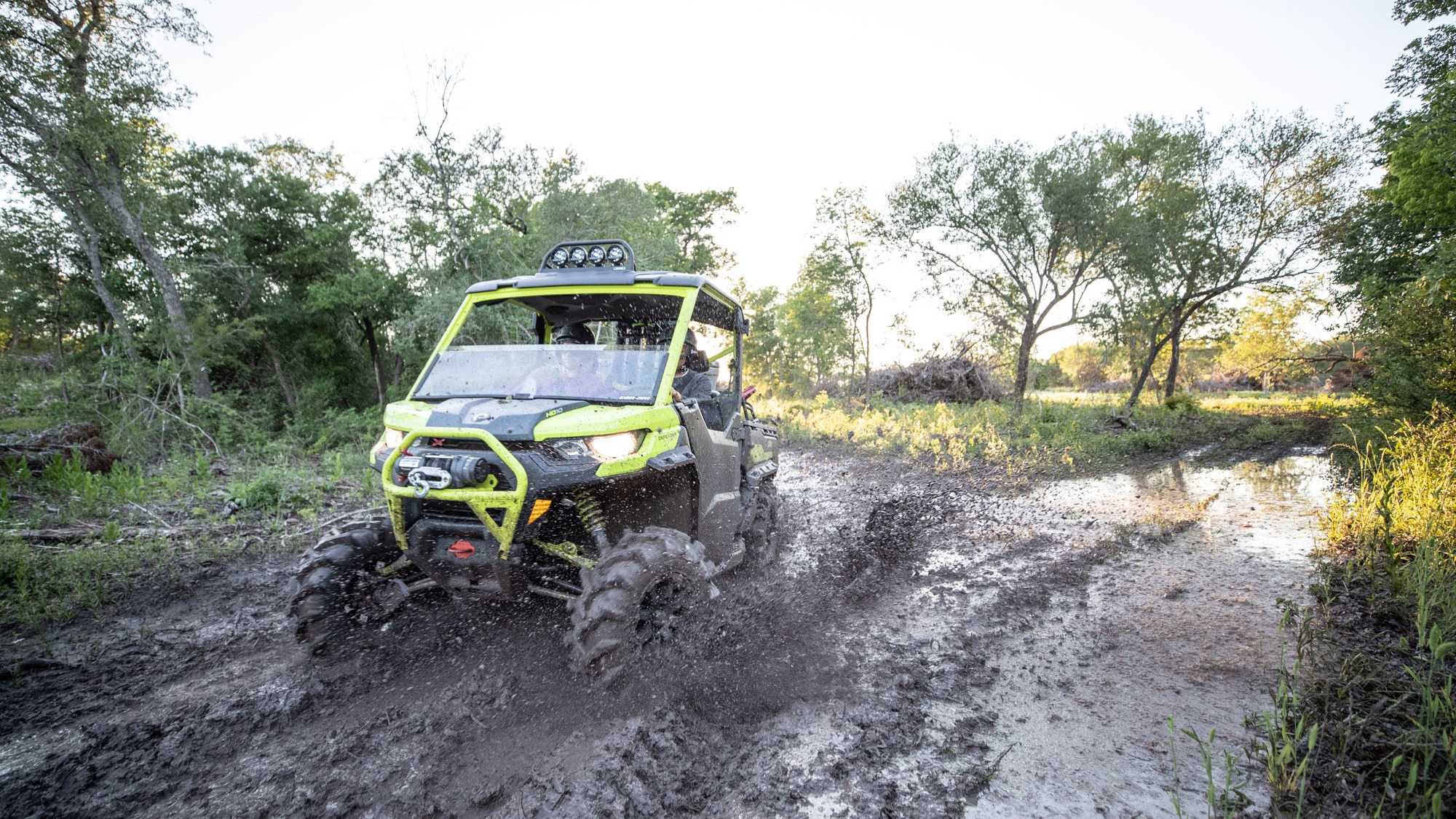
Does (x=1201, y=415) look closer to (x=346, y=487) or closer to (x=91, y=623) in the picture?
(x=346, y=487)

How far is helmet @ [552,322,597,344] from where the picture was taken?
199 inches

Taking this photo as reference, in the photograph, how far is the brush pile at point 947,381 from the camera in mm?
27156

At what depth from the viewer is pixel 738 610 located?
454cm

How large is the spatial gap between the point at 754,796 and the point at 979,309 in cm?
2400

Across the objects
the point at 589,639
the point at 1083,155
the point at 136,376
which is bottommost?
the point at 589,639

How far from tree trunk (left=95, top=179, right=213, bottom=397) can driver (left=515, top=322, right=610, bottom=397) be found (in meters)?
15.3

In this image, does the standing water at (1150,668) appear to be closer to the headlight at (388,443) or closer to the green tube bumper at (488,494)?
the green tube bumper at (488,494)

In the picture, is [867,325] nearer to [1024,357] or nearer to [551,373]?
[1024,357]

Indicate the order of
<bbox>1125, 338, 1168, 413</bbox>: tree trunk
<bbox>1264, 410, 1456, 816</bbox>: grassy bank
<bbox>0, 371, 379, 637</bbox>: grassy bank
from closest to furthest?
<bbox>1264, 410, 1456, 816</bbox>: grassy bank
<bbox>0, 371, 379, 637</bbox>: grassy bank
<bbox>1125, 338, 1168, 413</bbox>: tree trunk

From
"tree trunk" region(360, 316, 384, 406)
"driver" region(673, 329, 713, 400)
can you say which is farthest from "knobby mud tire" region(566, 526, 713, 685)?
"tree trunk" region(360, 316, 384, 406)

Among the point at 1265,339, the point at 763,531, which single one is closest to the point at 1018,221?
the point at 763,531

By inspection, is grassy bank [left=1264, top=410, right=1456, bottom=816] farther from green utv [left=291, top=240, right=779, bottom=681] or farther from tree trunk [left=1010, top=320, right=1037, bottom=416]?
→ tree trunk [left=1010, top=320, right=1037, bottom=416]

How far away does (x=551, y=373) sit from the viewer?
3807mm

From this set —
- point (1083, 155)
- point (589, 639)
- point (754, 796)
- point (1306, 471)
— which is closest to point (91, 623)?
point (589, 639)
